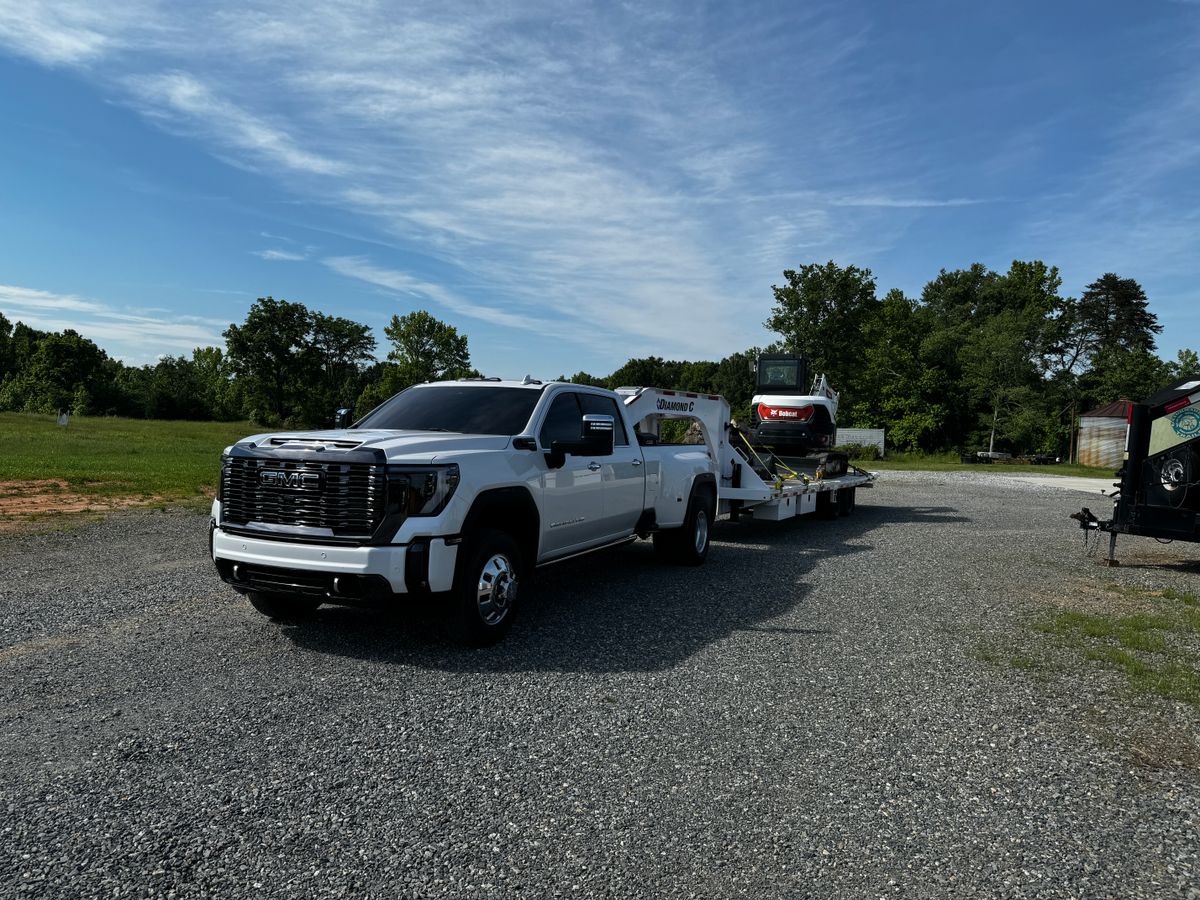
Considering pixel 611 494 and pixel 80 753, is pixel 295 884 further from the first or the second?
pixel 611 494

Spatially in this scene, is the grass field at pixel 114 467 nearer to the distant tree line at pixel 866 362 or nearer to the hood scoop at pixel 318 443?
the hood scoop at pixel 318 443

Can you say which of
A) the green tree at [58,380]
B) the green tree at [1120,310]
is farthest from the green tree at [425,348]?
the green tree at [1120,310]

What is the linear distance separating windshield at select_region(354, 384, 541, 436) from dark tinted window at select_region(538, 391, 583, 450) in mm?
176

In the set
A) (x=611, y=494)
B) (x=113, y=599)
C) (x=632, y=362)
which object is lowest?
(x=113, y=599)

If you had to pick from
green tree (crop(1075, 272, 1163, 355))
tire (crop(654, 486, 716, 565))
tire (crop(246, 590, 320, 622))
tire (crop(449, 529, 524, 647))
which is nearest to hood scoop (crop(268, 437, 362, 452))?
tire (crop(449, 529, 524, 647))

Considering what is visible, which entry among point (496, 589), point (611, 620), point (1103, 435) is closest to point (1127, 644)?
point (611, 620)

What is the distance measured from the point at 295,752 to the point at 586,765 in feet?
4.76

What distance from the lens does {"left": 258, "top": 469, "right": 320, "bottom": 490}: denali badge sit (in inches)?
211

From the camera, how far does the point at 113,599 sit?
23.5ft

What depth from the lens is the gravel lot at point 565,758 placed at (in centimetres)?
308

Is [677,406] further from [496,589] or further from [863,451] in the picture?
[863,451]

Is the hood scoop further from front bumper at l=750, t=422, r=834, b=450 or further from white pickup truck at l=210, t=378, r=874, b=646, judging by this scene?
front bumper at l=750, t=422, r=834, b=450

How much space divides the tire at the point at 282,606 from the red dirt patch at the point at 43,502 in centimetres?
688

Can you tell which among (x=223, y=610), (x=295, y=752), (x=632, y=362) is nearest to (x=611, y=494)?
(x=223, y=610)
